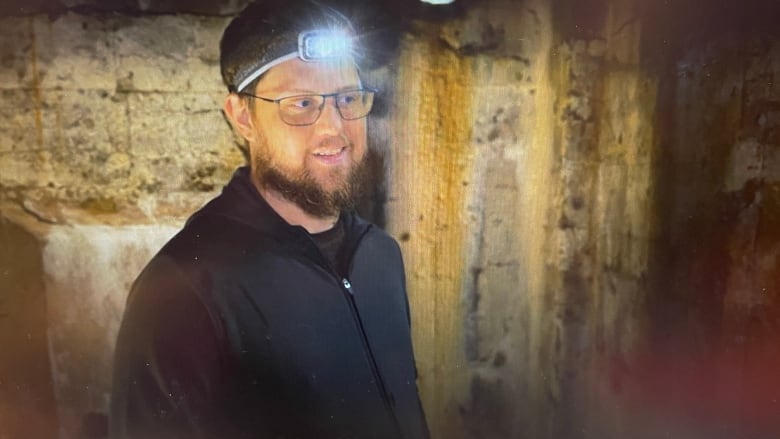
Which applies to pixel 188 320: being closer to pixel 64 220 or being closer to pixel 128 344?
pixel 128 344

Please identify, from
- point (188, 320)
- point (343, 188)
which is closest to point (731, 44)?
point (343, 188)

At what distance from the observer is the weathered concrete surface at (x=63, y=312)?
1.79m

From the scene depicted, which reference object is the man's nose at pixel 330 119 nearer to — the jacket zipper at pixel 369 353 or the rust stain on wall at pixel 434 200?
the rust stain on wall at pixel 434 200

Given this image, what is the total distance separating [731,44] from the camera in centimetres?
175

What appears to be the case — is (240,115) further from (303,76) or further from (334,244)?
(334,244)

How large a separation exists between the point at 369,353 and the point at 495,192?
2.15 ft

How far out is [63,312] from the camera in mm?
1824

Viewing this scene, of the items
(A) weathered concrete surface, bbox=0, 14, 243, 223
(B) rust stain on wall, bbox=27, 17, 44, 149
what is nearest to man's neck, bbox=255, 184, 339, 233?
(A) weathered concrete surface, bbox=0, 14, 243, 223

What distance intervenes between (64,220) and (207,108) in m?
0.55

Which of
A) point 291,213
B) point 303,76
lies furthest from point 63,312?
point 303,76

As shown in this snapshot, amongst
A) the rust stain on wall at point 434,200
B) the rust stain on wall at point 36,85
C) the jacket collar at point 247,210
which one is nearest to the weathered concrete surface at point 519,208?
the rust stain on wall at point 434,200

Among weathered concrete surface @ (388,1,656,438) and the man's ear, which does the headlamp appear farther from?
weathered concrete surface @ (388,1,656,438)

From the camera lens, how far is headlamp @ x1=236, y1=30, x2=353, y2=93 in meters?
1.71

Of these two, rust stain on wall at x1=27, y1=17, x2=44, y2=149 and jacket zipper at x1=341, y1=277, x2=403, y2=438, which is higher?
rust stain on wall at x1=27, y1=17, x2=44, y2=149
